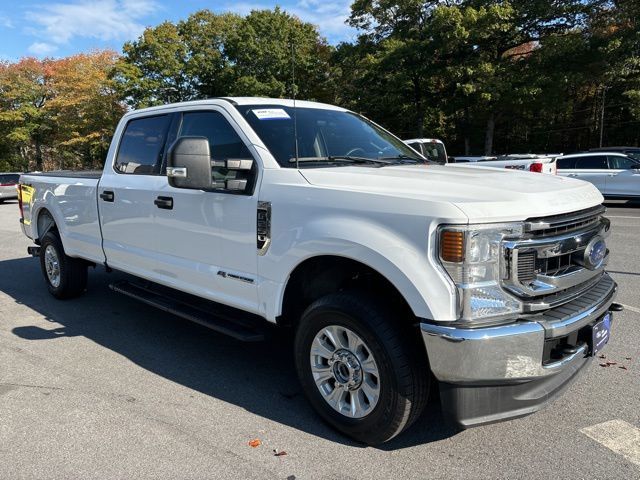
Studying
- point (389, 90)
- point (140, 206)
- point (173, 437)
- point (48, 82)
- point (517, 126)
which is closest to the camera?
point (173, 437)

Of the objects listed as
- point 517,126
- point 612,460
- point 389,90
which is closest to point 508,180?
point 612,460

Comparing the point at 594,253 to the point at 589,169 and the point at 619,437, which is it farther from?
the point at 589,169

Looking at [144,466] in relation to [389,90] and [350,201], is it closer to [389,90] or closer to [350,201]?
[350,201]

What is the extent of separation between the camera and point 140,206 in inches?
178

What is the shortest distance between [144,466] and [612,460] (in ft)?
8.25

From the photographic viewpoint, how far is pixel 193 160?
344 cm

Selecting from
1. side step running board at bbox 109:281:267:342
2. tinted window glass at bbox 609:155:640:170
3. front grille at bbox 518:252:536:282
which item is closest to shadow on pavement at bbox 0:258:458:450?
side step running board at bbox 109:281:267:342

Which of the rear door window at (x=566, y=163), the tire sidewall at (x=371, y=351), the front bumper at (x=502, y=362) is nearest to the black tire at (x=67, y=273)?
the tire sidewall at (x=371, y=351)

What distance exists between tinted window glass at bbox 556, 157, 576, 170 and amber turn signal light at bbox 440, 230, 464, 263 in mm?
15806

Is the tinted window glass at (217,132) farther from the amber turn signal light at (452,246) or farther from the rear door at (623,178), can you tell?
the rear door at (623,178)

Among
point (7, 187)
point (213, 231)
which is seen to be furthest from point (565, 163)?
point (7, 187)

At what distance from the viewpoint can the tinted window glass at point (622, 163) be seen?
49.9 ft

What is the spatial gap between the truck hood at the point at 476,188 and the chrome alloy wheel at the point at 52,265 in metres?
4.22

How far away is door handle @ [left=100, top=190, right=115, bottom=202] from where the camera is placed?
Answer: 4924 mm
